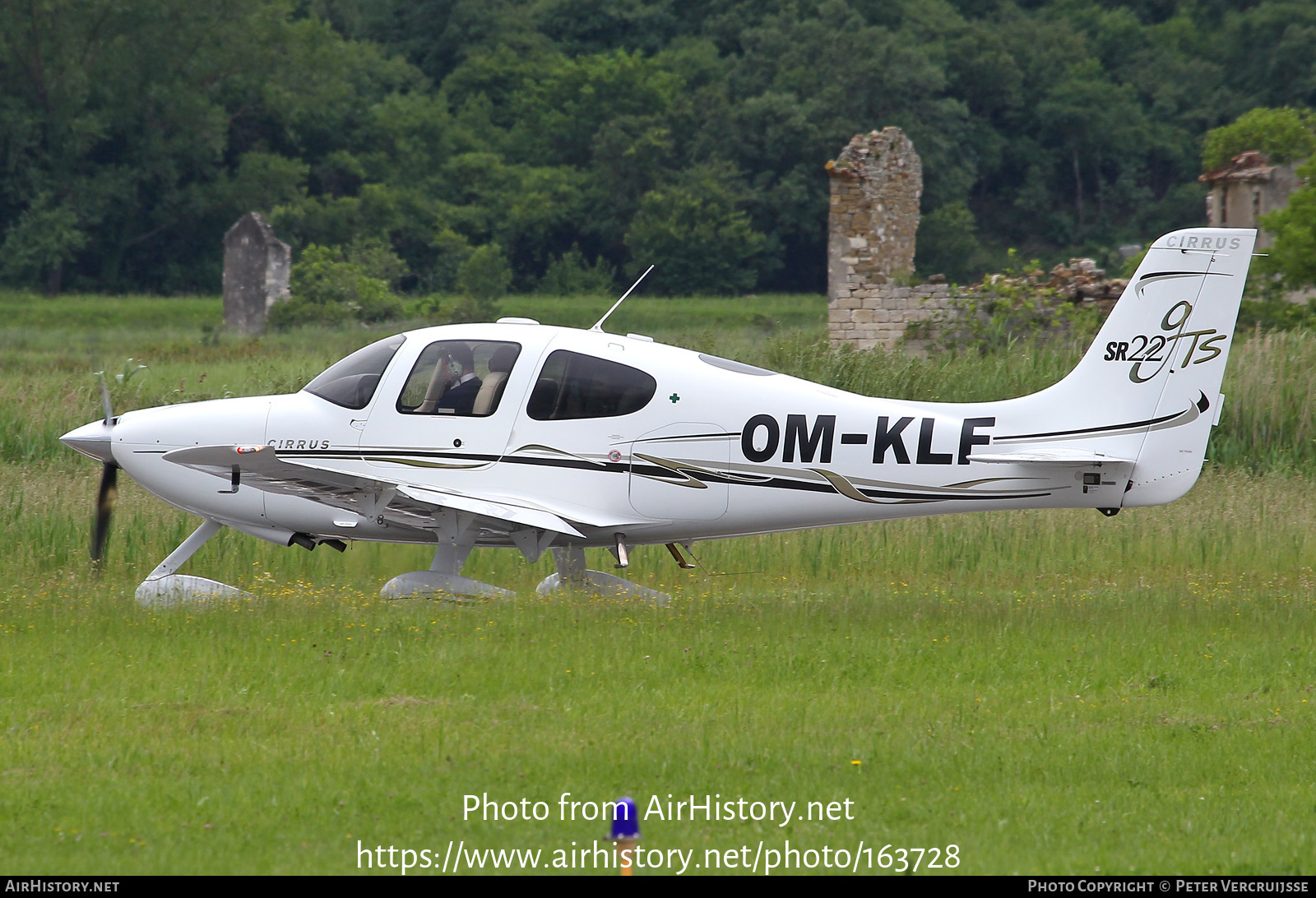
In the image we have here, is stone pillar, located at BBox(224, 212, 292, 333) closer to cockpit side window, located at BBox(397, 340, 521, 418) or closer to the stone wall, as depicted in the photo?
the stone wall

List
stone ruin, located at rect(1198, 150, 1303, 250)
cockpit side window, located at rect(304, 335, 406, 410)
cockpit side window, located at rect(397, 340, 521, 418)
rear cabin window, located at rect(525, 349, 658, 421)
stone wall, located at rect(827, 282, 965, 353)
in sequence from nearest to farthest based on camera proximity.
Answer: rear cabin window, located at rect(525, 349, 658, 421), cockpit side window, located at rect(397, 340, 521, 418), cockpit side window, located at rect(304, 335, 406, 410), stone wall, located at rect(827, 282, 965, 353), stone ruin, located at rect(1198, 150, 1303, 250)

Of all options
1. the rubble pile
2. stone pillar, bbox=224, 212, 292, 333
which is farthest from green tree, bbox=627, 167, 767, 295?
the rubble pile

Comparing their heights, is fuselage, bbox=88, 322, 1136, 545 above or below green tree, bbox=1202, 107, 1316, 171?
below

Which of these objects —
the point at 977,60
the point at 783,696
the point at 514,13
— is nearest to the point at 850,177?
the point at 783,696

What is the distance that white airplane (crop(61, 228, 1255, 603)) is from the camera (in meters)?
9.30

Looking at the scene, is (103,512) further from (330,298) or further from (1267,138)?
(1267,138)

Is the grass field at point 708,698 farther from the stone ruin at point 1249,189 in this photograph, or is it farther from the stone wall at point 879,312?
the stone ruin at point 1249,189

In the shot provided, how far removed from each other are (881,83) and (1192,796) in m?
57.9

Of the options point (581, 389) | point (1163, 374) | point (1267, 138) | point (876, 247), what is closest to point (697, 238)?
point (1267, 138)

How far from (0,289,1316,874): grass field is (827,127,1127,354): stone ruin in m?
15.0

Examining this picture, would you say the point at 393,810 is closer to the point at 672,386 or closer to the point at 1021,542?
the point at 672,386

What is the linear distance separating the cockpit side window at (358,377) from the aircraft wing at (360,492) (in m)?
0.51

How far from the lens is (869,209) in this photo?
2878 cm

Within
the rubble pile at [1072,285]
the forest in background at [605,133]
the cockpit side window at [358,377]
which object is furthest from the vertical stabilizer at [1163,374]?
the forest in background at [605,133]
